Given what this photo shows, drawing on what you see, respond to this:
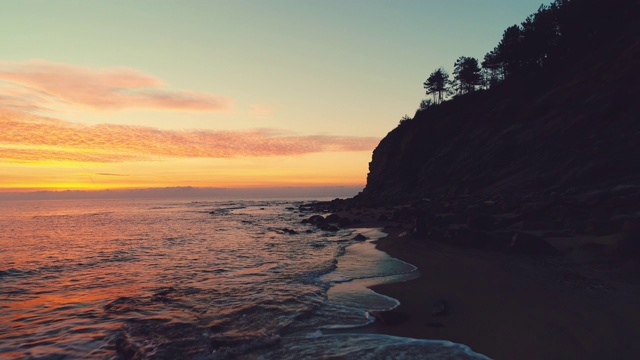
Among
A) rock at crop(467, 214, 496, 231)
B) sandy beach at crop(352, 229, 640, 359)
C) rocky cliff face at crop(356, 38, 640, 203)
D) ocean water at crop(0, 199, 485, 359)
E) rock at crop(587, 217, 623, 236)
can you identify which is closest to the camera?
sandy beach at crop(352, 229, 640, 359)

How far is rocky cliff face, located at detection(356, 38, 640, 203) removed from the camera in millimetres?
27266

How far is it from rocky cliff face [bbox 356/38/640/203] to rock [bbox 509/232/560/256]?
11929 mm

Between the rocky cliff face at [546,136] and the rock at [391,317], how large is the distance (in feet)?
64.5

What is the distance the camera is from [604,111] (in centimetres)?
3094

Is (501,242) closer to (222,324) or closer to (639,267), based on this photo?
(639,267)

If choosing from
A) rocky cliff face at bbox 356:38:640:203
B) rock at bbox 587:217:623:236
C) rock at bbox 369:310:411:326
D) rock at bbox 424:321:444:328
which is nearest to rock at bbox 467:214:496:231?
rock at bbox 587:217:623:236

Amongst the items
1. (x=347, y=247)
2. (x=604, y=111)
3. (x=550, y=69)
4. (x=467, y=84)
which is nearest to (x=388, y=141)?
(x=467, y=84)

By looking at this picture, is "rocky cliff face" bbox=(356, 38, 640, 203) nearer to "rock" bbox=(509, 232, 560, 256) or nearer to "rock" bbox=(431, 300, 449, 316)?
"rock" bbox=(509, 232, 560, 256)

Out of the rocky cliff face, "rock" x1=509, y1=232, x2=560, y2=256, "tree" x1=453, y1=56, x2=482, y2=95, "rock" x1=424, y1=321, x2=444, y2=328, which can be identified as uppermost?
"tree" x1=453, y1=56, x2=482, y2=95

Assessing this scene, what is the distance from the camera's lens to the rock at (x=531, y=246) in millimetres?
12859

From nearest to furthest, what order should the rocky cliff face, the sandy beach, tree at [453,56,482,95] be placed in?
the sandy beach, the rocky cliff face, tree at [453,56,482,95]

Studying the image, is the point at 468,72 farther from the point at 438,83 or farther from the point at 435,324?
the point at 435,324

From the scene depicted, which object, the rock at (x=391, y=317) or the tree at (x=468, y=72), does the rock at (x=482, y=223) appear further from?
the tree at (x=468, y=72)

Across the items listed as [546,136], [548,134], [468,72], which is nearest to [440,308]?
[546,136]
